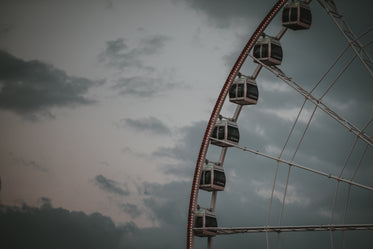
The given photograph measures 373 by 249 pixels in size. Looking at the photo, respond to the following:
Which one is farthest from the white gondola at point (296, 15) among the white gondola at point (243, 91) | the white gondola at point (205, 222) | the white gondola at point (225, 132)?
the white gondola at point (205, 222)

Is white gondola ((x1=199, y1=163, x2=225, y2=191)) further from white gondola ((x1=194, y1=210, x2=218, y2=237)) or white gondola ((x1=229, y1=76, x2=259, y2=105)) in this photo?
white gondola ((x1=229, y1=76, x2=259, y2=105))

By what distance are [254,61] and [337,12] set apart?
5430mm

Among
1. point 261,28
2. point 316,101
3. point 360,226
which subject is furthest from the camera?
point 261,28

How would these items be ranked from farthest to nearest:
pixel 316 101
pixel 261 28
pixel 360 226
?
pixel 261 28
pixel 316 101
pixel 360 226

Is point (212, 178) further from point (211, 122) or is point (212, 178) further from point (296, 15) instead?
point (296, 15)

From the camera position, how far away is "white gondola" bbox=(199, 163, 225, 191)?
102ft

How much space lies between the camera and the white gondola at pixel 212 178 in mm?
31016

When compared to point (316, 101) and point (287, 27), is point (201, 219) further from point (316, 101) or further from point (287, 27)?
point (287, 27)

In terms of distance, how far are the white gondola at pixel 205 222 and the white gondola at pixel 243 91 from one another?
651 cm

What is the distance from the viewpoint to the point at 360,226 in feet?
81.5

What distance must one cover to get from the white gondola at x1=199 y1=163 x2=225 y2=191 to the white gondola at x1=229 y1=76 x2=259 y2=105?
3.96 metres

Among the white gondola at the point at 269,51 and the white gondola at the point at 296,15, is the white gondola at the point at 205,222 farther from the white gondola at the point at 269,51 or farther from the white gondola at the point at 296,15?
the white gondola at the point at 296,15

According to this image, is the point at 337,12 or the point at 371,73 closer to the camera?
the point at 371,73

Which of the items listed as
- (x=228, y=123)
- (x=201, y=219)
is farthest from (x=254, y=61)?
(x=201, y=219)
